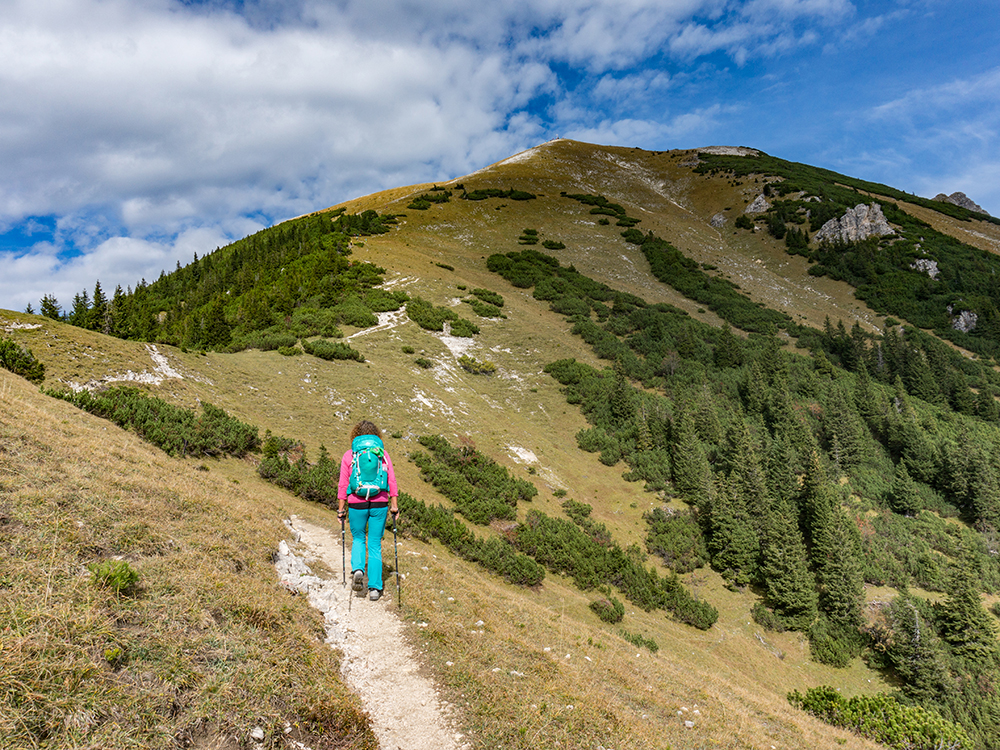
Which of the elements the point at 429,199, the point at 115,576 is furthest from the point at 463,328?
the point at 429,199

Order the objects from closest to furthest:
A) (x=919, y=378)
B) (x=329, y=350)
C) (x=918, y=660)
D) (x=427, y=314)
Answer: (x=918, y=660)
(x=329, y=350)
(x=427, y=314)
(x=919, y=378)

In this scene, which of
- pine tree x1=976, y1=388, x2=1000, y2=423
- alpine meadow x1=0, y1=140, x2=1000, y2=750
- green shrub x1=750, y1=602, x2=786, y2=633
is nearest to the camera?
alpine meadow x1=0, y1=140, x2=1000, y2=750

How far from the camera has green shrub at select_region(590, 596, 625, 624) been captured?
14.2 meters

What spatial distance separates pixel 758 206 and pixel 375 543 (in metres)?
85.9

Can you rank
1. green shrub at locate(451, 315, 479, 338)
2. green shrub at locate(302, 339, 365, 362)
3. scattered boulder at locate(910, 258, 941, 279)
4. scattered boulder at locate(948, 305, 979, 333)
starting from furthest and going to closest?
1. scattered boulder at locate(910, 258, 941, 279)
2. scattered boulder at locate(948, 305, 979, 333)
3. green shrub at locate(451, 315, 479, 338)
4. green shrub at locate(302, 339, 365, 362)

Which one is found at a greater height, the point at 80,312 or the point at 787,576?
the point at 80,312

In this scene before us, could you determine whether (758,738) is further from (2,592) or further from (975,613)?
(975,613)

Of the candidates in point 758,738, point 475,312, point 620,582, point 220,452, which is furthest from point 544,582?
point 475,312

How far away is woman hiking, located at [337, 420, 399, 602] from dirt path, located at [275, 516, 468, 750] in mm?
474

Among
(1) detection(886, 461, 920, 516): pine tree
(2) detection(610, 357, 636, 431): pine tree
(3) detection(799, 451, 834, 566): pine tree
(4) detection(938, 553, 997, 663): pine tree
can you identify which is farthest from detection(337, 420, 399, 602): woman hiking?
(1) detection(886, 461, 920, 516): pine tree

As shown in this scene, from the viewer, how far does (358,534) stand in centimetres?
688

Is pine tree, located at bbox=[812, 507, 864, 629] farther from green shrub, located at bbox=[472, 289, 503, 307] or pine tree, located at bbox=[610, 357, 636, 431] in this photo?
green shrub, located at bbox=[472, 289, 503, 307]

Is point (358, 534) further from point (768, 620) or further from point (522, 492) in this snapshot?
point (768, 620)

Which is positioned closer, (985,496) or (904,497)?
(985,496)
